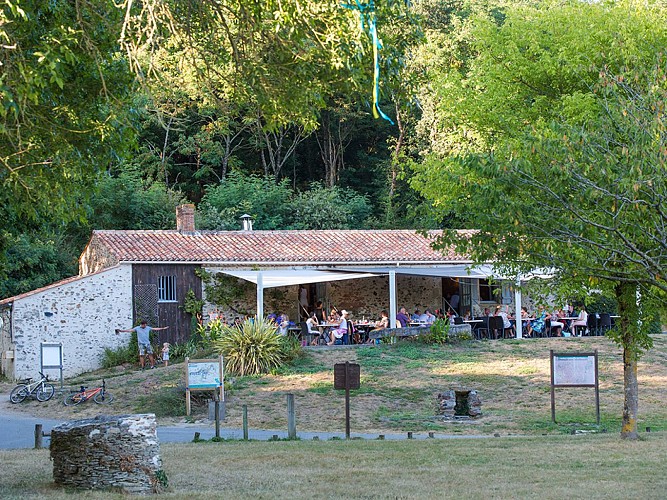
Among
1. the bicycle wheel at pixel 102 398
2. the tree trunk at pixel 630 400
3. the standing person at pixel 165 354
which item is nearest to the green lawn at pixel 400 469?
the tree trunk at pixel 630 400

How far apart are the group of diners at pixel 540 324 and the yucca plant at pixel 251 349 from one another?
25.1 ft

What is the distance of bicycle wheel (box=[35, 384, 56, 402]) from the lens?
73.8 feet

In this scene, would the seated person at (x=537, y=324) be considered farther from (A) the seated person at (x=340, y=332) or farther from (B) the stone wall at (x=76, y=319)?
(B) the stone wall at (x=76, y=319)

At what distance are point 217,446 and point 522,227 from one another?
19.5 feet

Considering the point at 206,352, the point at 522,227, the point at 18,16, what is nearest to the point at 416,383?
the point at 206,352

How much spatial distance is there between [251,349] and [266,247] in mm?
7600

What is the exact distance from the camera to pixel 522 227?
10828 millimetres

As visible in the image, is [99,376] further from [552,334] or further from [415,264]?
[552,334]

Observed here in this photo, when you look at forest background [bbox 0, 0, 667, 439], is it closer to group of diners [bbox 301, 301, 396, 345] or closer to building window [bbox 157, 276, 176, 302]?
group of diners [bbox 301, 301, 396, 345]

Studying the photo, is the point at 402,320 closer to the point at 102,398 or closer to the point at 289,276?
the point at 289,276

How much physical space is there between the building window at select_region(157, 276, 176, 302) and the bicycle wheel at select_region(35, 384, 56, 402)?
240 inches

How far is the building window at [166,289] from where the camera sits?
28.4 m

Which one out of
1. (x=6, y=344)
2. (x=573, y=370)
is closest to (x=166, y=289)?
(x=6, y=344)

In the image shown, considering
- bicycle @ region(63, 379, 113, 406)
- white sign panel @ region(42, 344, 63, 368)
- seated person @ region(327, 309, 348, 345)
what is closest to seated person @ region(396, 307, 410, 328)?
seated person @ region(327, 309, 348, 345)
